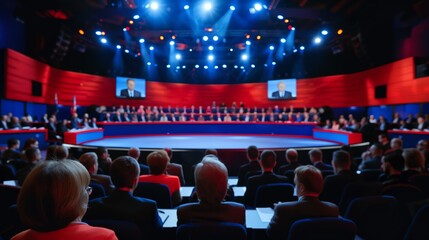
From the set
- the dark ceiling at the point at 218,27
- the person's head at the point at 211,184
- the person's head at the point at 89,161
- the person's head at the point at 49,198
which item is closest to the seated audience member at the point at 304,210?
the person's head at the point at 211,184

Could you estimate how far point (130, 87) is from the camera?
53.2ft

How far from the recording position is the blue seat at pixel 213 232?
1342mm

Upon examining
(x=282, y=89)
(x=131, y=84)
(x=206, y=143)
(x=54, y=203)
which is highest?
(x=131, y=84)

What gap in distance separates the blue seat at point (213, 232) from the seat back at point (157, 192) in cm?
111

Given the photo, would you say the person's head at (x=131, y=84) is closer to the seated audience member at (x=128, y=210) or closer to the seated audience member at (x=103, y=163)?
the seated audience member at (x=103, y=163)

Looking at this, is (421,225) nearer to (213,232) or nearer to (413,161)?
(213,232)

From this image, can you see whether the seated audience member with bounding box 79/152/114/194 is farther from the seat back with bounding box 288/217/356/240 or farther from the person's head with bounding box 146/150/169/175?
the seat back with bounding box 288/217/356/240

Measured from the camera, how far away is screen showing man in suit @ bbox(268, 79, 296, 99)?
16484mm

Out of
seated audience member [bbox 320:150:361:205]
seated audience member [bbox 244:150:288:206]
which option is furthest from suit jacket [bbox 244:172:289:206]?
seated audience member [bbox 320:150:361:205]

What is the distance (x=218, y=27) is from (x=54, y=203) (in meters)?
12.7

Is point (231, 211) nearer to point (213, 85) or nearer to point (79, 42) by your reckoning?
point (79, 42)

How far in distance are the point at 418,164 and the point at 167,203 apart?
8.61ft

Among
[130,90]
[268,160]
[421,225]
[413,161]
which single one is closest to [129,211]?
[268,160]

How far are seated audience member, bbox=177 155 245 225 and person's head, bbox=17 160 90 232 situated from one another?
815 millimetres
